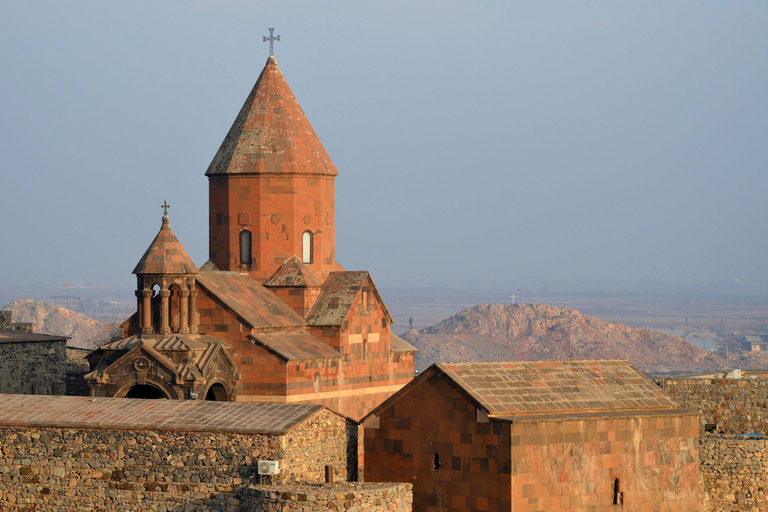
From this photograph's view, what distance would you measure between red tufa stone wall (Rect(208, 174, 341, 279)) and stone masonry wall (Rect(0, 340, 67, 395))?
4.75m

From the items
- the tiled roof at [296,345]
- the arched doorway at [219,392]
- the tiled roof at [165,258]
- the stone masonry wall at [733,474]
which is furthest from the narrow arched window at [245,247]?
the stone masonry wall at [733,474]

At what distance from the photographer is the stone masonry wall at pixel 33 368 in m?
34.7

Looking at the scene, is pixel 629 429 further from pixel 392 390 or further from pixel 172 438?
pixel 392 390

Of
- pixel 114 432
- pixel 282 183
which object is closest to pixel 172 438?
pixel 114 432

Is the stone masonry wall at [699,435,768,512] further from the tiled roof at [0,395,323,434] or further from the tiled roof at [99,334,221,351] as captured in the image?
the tiled roof at [99,334,221,351]

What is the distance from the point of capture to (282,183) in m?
37.7

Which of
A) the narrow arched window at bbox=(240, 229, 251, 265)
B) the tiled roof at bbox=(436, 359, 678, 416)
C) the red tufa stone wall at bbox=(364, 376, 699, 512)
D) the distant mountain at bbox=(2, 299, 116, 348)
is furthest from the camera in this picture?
the distant mountain at bbox=(2, 299, 116, 348)

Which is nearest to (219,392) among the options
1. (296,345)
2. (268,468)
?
(296,345)

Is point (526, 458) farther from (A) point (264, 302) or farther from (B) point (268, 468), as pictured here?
(A) point (264, 302)

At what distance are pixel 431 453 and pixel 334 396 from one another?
960cm

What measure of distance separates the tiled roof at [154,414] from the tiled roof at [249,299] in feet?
24.0

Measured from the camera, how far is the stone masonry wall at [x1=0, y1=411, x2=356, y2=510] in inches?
945

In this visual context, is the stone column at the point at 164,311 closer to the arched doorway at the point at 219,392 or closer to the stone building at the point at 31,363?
the arched doorway at the point at 219,392

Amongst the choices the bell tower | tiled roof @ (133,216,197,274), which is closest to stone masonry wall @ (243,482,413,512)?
tiled roof @ (133,216,197,274)
